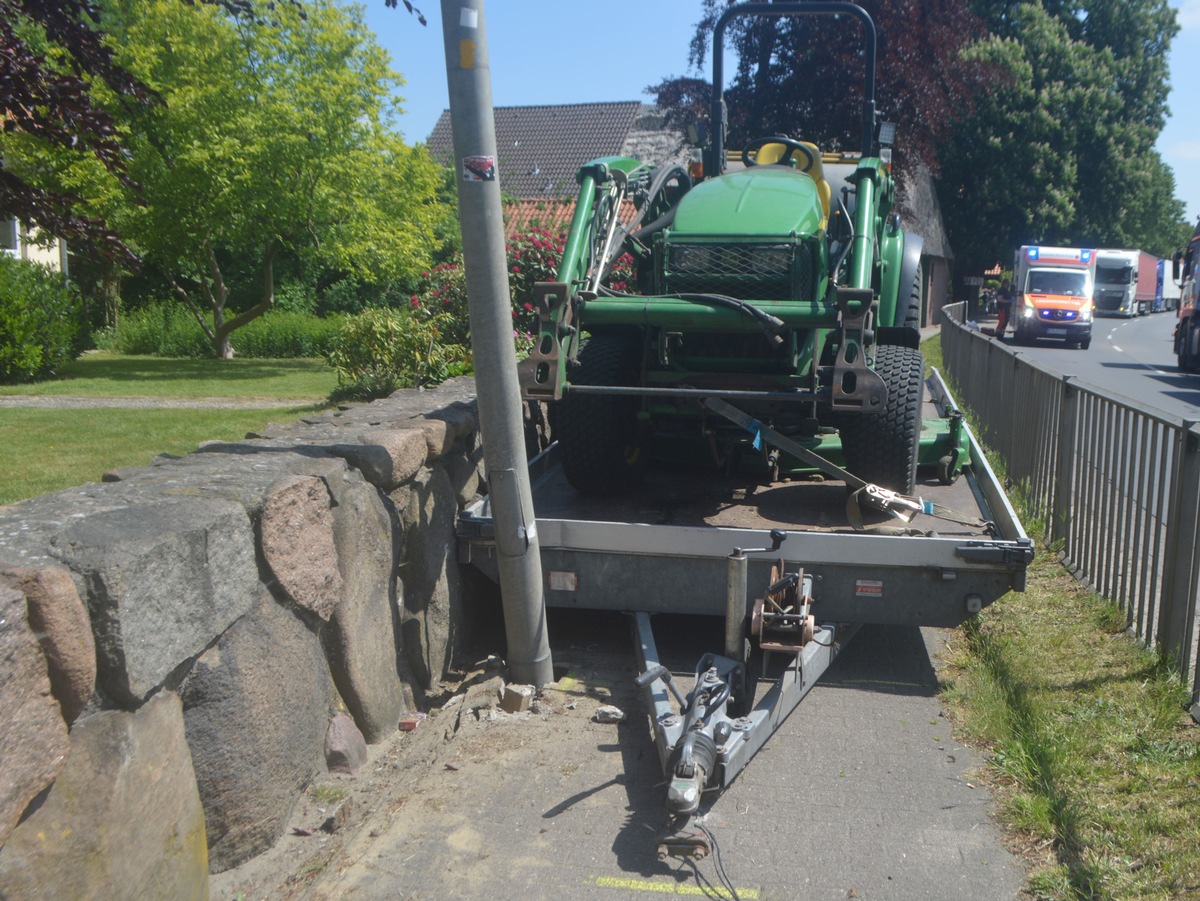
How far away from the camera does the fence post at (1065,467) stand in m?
7.33

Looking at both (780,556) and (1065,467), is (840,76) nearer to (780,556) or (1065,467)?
(1065,467)

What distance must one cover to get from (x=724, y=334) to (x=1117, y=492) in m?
2.36

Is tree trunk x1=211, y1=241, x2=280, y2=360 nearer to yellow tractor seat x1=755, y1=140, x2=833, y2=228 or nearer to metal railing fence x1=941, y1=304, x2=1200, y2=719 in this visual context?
metal railing fence x1=941, y1=304, x2=1200, y2=719

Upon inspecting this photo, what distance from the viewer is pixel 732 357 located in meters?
6.00

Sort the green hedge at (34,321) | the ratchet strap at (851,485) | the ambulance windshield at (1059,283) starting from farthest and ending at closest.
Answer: the ambulance windshield at (1059,283) < the green hedge at (34,321) < the ratchet strap at (851,485)

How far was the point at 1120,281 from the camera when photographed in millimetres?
47625

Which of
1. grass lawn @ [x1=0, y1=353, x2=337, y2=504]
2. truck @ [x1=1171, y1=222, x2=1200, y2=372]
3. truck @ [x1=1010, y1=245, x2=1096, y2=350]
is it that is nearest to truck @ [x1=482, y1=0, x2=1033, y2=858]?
grass lawn @ [x1=0, y1=353, x2=337, y2=504]

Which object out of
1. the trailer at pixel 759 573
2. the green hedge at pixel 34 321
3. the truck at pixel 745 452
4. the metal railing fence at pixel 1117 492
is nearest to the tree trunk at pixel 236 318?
the green hedge at pixel 34 321

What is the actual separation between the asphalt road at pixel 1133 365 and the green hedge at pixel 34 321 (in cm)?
1367

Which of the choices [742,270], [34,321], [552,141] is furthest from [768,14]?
[552,141]

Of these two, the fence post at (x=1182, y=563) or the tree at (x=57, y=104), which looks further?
the fence post at (x=1182, y=563)

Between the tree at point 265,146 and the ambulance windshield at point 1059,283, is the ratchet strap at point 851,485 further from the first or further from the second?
the ambulance windshield at point 1059,283

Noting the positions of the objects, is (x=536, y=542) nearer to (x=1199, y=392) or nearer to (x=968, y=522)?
(x=968, y=522)

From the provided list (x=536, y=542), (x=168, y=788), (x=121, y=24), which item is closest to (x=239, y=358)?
(x=121, y=24)
